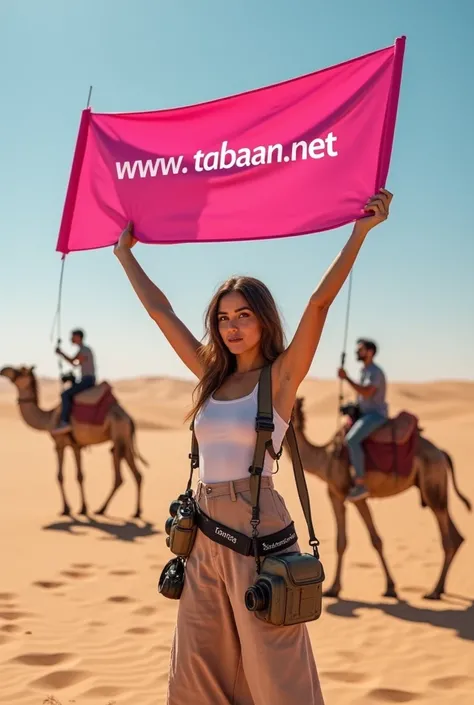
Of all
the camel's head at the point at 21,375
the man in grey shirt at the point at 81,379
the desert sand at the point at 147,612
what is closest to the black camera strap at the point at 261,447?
the desert sand at the point at 147,612

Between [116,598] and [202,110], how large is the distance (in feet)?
14.9

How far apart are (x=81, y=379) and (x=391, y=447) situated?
5.72 metres

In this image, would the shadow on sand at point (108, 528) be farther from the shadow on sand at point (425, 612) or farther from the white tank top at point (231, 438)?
the white tank top at point (231, 438)

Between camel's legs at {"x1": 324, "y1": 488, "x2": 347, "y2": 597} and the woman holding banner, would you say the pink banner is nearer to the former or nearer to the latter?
the woman holding banner

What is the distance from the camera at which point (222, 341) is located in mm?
3336

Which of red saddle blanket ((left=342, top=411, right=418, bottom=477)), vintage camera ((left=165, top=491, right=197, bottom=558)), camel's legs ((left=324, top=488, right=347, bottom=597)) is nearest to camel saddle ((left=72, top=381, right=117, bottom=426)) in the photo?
camel's legs ((left=324, top=488, right=347, bottom=597))

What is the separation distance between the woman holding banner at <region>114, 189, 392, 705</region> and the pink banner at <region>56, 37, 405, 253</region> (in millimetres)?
1017

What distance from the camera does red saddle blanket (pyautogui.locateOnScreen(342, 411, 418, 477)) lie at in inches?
309

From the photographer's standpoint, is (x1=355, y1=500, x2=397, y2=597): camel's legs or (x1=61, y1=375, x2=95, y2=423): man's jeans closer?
(x1=355, y1=500, x2=397, y2=597): camel's legs

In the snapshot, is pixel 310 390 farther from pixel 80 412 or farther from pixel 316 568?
pixel 316 568

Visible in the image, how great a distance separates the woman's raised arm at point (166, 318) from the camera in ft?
11.5

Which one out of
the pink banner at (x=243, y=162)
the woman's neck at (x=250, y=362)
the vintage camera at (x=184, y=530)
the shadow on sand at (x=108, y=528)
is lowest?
the shadow on sand at (x=108, y=528)

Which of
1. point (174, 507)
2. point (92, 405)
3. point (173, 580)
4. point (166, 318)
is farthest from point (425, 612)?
point (92, 405)

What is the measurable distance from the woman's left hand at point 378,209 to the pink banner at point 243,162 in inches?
19.3
